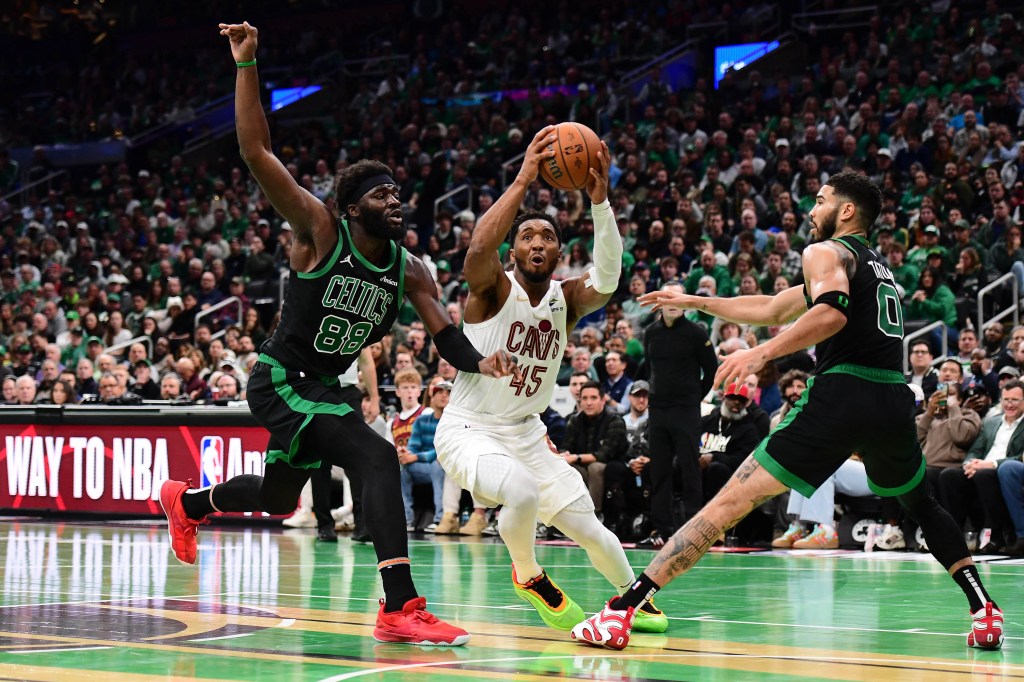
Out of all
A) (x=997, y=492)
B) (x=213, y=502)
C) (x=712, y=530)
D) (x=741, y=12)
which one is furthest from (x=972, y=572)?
(x=741, y=12)

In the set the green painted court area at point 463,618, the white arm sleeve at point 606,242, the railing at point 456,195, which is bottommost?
the green painted court area at point 463,618

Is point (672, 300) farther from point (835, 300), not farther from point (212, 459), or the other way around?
point (212, 459)

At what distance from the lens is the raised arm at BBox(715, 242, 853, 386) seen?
6055 mm

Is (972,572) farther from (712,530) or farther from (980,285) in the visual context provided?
(980,285)

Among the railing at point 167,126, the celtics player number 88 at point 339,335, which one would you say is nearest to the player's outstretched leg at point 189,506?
the celtics player number 88 at point 339,335

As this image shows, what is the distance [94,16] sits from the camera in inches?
1494

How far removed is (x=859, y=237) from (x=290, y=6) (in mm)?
31239

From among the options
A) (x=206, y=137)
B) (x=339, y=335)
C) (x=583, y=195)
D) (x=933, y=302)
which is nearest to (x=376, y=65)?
(x=206, y=137)

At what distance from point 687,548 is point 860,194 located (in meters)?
1.96

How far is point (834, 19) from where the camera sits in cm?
2684

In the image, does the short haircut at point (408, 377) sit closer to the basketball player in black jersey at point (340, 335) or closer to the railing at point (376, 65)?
the basketball player in black jersey at point (340, 335)

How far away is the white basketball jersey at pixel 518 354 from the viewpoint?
7.38 m

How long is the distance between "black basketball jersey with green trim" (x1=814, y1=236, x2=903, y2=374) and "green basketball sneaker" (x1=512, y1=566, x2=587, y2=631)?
178cm

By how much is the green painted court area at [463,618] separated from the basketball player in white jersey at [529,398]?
0.47 m
